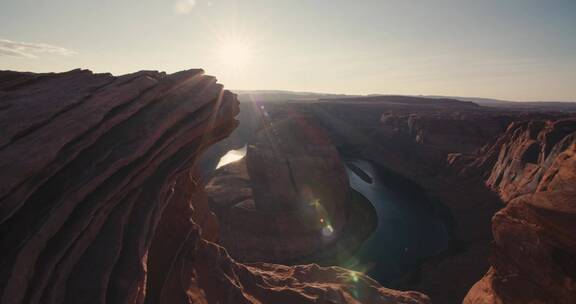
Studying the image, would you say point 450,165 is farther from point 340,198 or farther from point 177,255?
point 177,255

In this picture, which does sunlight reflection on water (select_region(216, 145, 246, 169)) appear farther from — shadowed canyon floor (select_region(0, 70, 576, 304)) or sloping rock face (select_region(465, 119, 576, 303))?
sloping rock face (select_region(465, 119, 576, 303))

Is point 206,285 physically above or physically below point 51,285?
below

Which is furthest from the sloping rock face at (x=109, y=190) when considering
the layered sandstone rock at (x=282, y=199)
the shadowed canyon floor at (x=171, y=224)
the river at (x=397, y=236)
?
the river at (x=397, y=236)

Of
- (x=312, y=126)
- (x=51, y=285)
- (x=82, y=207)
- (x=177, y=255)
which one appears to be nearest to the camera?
(x=51, y=285)

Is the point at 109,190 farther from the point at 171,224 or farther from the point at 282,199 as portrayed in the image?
the point at 282,199

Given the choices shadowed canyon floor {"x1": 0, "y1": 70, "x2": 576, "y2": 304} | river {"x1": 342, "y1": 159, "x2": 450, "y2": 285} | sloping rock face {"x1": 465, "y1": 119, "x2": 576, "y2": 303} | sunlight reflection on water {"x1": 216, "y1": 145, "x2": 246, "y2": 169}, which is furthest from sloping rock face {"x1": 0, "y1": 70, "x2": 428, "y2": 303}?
sunlight reflection on water {"x1": 216, "y1": 145, "x2": 246, "y2": 169}

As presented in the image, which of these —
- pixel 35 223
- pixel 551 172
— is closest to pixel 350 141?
pixel 551 172

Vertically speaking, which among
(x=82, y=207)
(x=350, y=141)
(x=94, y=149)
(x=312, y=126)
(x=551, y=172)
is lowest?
(x=350, y=141)

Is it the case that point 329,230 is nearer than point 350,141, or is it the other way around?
point 329,230

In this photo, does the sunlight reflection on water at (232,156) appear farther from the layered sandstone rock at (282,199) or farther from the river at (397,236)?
the river at (397,236)
